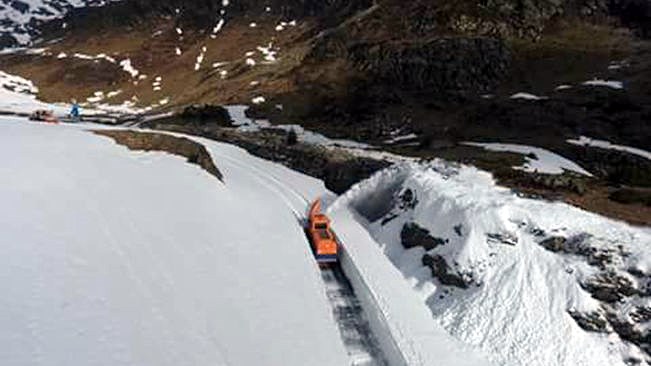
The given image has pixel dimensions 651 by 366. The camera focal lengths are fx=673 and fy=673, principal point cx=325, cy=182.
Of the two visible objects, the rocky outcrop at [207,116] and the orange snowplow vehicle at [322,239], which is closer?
the orange snowplow vehicle at [322,239]

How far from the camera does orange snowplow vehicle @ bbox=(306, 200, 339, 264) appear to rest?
1393 inches

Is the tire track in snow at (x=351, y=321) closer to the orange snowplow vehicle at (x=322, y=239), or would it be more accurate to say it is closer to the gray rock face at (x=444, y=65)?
the orange snowplow vehicle at (x=322, y=239)

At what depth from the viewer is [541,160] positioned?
68.9 m

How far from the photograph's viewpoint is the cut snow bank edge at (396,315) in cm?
2642

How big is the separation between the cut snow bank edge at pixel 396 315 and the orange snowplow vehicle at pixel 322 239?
658 millimetres

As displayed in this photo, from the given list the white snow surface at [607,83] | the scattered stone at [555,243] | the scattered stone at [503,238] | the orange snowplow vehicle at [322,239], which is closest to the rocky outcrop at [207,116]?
the white snow surface at [607,83]

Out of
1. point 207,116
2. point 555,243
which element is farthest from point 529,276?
point 207,116

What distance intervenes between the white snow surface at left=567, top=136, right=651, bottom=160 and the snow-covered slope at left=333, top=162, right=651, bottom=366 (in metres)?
47.6

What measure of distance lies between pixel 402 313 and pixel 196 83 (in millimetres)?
136198

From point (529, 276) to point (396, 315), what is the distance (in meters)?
6.11

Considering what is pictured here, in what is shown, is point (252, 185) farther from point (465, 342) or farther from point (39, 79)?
point (39, 79)

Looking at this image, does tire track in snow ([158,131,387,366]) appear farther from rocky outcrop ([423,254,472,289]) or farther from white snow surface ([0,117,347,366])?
rocky outcrop ([423,254,472,289])

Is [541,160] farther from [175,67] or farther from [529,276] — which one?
[175,67]

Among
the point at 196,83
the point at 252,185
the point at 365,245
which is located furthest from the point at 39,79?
the point at 365,245
